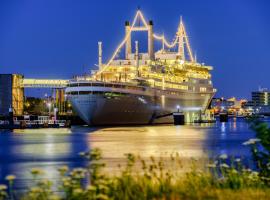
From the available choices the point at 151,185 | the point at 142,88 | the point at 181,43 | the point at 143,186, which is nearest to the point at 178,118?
the point at 142,88

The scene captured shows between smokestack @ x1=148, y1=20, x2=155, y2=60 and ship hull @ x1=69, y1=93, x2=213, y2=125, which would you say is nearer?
ship hull @ x1=69, y1=93, x2=213, y2=125

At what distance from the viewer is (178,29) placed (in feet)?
507

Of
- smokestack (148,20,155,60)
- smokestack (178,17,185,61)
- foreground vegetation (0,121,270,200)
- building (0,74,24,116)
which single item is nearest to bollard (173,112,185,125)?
smokestack (148,20,155,60)

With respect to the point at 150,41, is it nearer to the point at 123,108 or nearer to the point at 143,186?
the point at 123,108

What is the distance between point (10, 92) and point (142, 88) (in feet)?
128

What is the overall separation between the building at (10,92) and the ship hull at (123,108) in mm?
34088

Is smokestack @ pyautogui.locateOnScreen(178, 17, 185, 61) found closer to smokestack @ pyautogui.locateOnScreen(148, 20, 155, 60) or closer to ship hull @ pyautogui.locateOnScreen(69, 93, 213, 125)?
smokestack @ pyautogui.locateOnScreen(148, 20, 155, 60)

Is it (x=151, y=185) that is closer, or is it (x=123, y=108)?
(x=151, y=185)

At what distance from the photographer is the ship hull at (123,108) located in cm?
9962

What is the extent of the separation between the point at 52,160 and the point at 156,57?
325ft

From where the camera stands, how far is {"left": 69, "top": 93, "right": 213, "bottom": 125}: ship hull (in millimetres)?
99625

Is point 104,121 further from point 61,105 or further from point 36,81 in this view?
point 61,105

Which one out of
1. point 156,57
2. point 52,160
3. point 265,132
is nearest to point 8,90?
point 156,57

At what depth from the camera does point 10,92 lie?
137000mm
